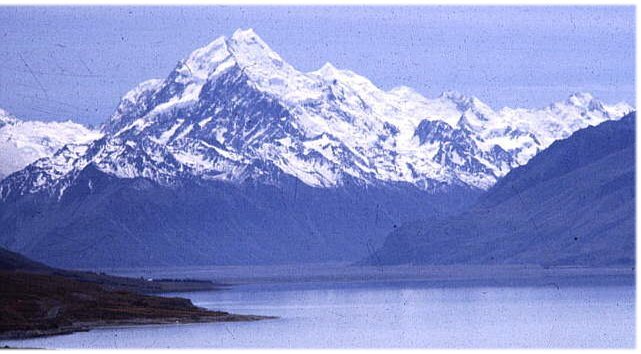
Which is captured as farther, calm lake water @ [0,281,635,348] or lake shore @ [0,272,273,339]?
lake shore @ [0,272,273,339]

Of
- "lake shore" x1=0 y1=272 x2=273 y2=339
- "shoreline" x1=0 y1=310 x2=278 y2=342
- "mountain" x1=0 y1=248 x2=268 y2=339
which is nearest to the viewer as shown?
"shoreline" x1=0 y1=310 x2=278 y2=342

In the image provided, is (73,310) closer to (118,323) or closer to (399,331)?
(118,323)

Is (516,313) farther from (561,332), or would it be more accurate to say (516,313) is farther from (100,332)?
(100,332)

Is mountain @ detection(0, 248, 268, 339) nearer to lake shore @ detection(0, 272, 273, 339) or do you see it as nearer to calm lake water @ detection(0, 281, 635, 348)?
lake shore @ detection(0, 272, 273, 339)

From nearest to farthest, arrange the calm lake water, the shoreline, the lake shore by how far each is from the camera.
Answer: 1. the calm lake water
2. the shoreline
3. the lake shore

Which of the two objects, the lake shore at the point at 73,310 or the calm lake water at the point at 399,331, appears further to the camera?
the lake shore at the point at 73,310

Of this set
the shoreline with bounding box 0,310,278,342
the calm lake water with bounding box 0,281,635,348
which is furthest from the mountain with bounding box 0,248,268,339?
the calm lake water with bounding box 0,281,635,348

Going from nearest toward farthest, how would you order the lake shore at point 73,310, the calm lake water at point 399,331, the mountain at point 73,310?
the calm lake water at point 399,331
the lake shore at point 73,310
the mountain at point 73,310

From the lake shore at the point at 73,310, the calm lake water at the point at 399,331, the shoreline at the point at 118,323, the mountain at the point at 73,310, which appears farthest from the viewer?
the mountain at the point at 73,310

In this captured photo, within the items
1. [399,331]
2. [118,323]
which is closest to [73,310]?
[118,323]

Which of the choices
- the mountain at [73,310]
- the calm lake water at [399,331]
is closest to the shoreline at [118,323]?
the mountain at [73,310]

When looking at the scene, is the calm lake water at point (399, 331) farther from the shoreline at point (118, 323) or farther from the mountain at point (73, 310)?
the mountain at point (73, 310)
